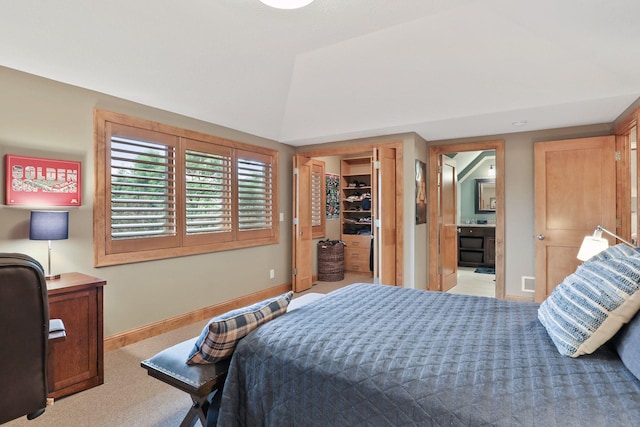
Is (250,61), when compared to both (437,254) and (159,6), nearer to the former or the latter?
(159,6)

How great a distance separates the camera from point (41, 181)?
2529 mm

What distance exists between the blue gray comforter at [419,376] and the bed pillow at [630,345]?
4 cm

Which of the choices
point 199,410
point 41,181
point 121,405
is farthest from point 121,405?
point 41,181

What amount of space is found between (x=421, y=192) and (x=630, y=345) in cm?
354

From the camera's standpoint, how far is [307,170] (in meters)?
5.31

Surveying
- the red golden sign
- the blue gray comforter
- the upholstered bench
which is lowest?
the upholstered bench

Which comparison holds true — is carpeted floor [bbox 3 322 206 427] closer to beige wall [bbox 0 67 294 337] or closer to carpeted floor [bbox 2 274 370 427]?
carpeted floor [bbox 2 274 370 427]

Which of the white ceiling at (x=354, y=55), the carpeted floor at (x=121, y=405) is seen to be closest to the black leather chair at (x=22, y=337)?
the carpeted floor at (x=121, y=405)

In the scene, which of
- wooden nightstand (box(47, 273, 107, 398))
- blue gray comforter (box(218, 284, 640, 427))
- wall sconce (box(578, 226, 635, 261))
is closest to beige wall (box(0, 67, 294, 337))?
wooden nightstand (box(47, 273, 107, 398))

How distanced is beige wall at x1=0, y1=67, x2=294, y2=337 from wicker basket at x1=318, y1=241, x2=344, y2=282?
1855 mm

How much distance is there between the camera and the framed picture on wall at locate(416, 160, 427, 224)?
448cm

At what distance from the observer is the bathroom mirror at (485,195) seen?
25.0 ft

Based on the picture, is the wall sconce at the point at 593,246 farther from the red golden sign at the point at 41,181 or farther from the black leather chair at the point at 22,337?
the red golden sign at the point at 41,181

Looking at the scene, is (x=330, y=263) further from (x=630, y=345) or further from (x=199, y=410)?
(x=630, y=345)
